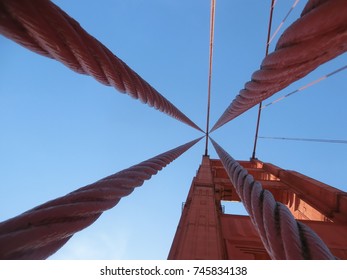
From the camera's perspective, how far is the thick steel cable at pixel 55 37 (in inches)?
40.8

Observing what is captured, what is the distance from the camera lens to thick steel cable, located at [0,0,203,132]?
3.40ft

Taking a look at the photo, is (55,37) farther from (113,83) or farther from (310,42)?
(310,42)

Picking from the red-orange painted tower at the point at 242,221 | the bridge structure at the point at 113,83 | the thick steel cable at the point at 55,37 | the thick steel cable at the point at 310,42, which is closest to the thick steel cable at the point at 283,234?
the bridge structure at the point at 113,83

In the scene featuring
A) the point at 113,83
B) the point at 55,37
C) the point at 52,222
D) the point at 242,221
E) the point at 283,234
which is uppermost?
the point at 55,37

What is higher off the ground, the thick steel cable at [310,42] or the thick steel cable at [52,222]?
the thick steel cable at [310,42]

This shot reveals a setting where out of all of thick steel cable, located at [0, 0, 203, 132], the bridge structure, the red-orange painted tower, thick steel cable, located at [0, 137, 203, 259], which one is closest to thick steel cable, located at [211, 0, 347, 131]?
the bridge structure

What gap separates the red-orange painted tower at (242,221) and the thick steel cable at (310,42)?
104 inches

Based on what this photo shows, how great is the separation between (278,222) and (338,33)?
91cm

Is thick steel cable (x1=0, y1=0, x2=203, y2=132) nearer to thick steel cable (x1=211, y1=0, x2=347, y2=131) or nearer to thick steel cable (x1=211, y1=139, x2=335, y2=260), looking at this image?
thick steel cable (x1=211, y1=0, x2=347, y2=131)

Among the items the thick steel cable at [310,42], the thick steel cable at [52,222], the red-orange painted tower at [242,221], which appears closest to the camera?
the thick steel cable at [52,222]

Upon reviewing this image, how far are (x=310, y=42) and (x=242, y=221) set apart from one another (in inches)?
192

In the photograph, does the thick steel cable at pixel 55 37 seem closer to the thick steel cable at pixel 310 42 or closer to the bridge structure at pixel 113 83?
the bridge structure at pixel 113 83

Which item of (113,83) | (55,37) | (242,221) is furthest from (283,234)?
(242,221)

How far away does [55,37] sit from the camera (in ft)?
4.00
